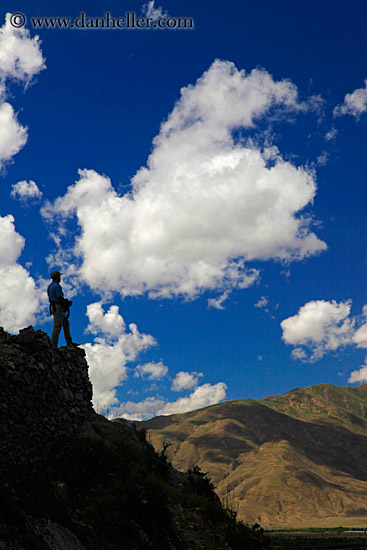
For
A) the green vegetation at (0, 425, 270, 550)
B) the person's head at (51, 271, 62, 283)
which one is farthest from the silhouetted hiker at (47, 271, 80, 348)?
the green vegetation at (0, 425, 270, 550)

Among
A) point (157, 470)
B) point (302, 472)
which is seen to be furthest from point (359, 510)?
point (157, 470)

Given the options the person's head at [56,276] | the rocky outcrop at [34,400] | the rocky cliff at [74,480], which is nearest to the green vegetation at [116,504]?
the rocky cliff at [74,480]

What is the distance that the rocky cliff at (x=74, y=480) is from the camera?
1110 centimetres

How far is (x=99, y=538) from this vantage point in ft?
38.9

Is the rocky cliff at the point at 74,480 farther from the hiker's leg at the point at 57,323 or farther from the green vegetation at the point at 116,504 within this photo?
the hiker's leg at the point at 57,323

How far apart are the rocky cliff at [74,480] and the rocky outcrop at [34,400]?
→ 0.03 m

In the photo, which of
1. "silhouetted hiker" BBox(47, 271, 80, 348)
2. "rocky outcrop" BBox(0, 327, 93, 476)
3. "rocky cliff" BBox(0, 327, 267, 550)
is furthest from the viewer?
"silhouetted hiker" BBox(47, 271, 80, 348)

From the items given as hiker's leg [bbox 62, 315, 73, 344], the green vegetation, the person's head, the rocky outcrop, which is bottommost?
the green vegetation

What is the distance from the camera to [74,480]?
1342cm

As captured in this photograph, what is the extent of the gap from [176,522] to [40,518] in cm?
552

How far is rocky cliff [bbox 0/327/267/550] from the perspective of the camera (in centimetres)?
1110

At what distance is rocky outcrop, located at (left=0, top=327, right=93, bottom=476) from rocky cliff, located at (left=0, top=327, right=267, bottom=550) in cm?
3

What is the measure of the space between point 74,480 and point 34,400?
247cm

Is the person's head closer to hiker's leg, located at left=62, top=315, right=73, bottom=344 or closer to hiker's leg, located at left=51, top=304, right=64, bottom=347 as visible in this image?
hiker's leg, located at left=51, top=304, right=64, bottom=347
